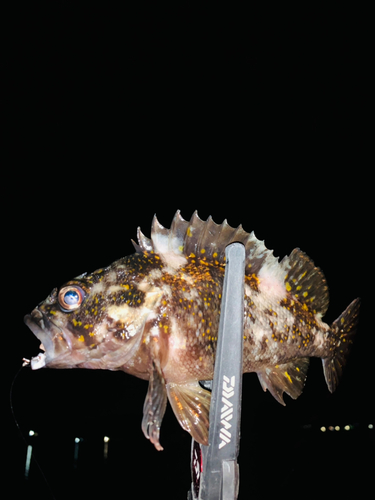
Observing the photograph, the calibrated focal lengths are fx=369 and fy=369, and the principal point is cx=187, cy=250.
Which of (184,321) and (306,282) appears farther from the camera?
(306,282)

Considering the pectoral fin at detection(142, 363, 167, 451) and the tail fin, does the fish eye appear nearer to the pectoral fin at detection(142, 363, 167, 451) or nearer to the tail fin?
the pectoral fin at detection(142, 363, 167, 451)

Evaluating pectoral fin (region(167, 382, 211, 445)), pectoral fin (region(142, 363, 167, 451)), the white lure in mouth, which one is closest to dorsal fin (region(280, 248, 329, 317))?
pectoral fin (region(167, 382, 211, 445))

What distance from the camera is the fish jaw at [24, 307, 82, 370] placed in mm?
1604


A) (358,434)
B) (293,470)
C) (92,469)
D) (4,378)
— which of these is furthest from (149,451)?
(358,434)

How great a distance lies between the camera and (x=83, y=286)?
1.73m

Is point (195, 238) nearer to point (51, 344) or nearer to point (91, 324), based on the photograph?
point (91, 324)

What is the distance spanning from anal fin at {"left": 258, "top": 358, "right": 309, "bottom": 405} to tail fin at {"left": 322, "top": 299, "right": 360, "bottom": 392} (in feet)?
0.54

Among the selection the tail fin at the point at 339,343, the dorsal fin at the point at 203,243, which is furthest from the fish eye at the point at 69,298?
the tail fin at the point at 339,343

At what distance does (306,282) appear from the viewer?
2152mm

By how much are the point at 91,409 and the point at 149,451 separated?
1.60 meters

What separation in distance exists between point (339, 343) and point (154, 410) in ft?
4.03

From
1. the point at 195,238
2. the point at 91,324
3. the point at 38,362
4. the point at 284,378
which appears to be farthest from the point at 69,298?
the point at 284,378

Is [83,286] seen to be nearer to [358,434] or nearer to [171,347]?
[171,347]

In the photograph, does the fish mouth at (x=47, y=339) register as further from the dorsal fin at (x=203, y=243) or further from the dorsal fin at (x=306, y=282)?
the dorsal fin at (x=306, y=282)
